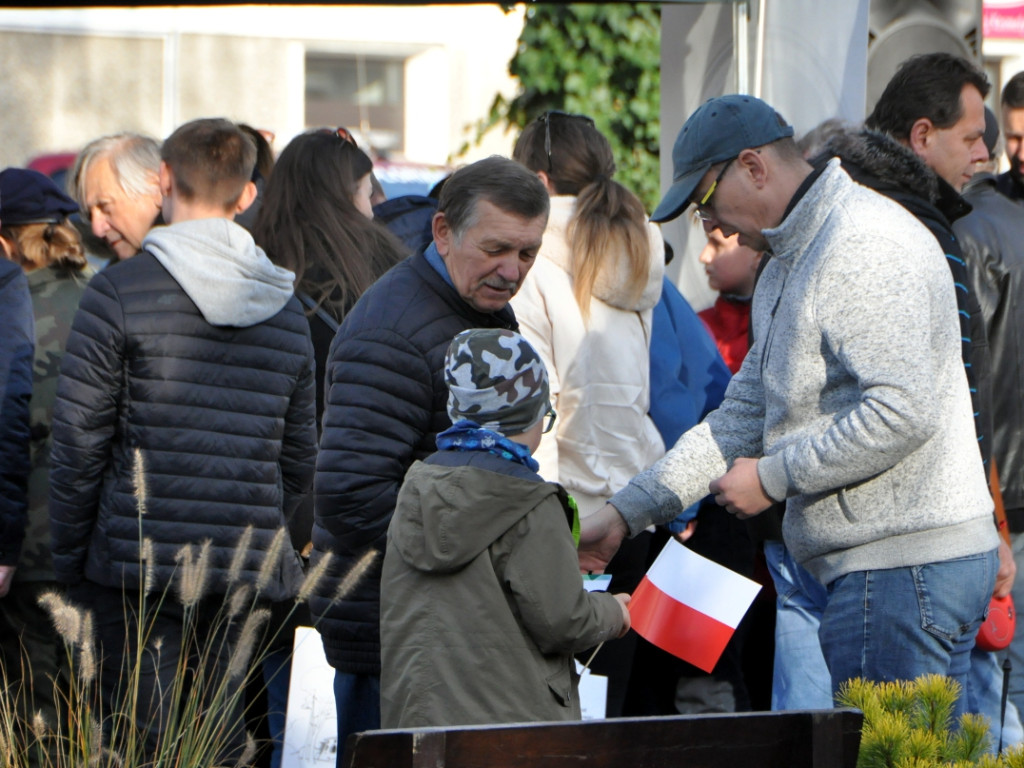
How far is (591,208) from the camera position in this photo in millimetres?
4180

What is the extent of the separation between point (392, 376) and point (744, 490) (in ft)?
2.58

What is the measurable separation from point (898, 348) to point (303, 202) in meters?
2.00

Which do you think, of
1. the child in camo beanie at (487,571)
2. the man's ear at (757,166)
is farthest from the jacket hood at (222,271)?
the man's ear at (757,166)

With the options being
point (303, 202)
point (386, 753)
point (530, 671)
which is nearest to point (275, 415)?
point (303, 202)

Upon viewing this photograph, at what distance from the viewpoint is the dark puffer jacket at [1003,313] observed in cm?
411

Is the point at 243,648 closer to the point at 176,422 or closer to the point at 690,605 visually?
the point at 176,422

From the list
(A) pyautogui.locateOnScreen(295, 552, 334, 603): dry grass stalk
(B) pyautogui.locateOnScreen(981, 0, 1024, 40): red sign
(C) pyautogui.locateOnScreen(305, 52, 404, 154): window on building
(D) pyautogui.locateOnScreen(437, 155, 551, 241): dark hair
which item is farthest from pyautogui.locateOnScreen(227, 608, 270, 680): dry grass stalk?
(C) pyautogui.locateOnScreen(305, 52, 404, 154): window on building

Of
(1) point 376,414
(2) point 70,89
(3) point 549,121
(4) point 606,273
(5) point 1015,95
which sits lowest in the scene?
(1) point 376,414

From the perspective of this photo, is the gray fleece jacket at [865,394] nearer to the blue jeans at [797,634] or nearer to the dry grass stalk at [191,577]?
the blue jeans at [797,634]

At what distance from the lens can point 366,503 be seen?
296cm

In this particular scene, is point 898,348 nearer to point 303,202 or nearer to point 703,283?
point 303,202

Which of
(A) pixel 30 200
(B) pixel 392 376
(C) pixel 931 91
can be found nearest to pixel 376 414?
(B) pixel 392 376

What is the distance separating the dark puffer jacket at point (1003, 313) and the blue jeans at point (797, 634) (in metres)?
0.81

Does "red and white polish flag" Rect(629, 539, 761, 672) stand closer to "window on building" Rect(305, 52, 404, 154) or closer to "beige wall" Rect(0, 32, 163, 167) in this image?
"beige wall" Rect(0, 32, 163, 167)
